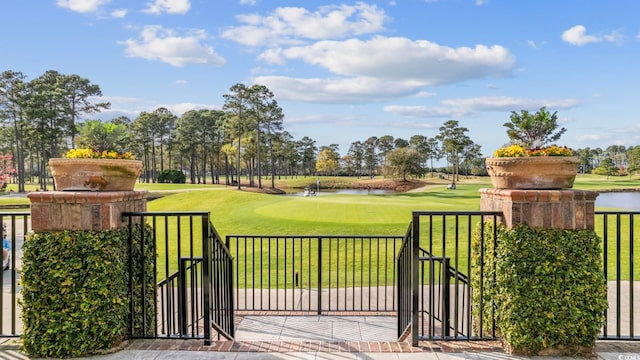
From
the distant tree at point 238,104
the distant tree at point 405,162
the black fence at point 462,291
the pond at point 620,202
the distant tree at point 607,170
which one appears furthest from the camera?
the distant tree at point 607,170

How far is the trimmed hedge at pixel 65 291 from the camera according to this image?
3.07m

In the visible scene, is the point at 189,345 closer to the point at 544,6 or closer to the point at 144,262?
the point at 144,262

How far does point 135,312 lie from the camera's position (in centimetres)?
350

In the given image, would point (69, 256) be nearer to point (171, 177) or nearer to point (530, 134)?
point (530, 134)

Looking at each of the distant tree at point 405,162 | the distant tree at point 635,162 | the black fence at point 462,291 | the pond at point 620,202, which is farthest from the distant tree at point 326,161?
the black fence at point 462,291

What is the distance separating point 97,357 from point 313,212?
11.5 meters

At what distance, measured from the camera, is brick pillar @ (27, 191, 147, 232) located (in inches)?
121

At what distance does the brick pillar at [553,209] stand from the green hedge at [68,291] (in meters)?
3.23

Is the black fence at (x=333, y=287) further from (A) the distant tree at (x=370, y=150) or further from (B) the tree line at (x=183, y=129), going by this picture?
(A) the distant tree at (x=370, y=150)

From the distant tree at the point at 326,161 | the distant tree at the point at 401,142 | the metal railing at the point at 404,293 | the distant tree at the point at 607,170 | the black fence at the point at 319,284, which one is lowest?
the black fence at the point at 319,284

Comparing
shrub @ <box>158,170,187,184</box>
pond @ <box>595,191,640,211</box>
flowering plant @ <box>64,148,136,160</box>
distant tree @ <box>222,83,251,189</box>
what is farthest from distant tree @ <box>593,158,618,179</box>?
flowering plant @ <box>64,148,136,160</box>

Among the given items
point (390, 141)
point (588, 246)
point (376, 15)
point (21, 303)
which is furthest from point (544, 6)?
point (390, 141)

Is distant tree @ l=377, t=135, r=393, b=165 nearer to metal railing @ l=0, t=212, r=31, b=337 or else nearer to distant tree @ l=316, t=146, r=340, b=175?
distant tree @ l=316, t=146, r=340, b=175

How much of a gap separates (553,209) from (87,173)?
3762mm
